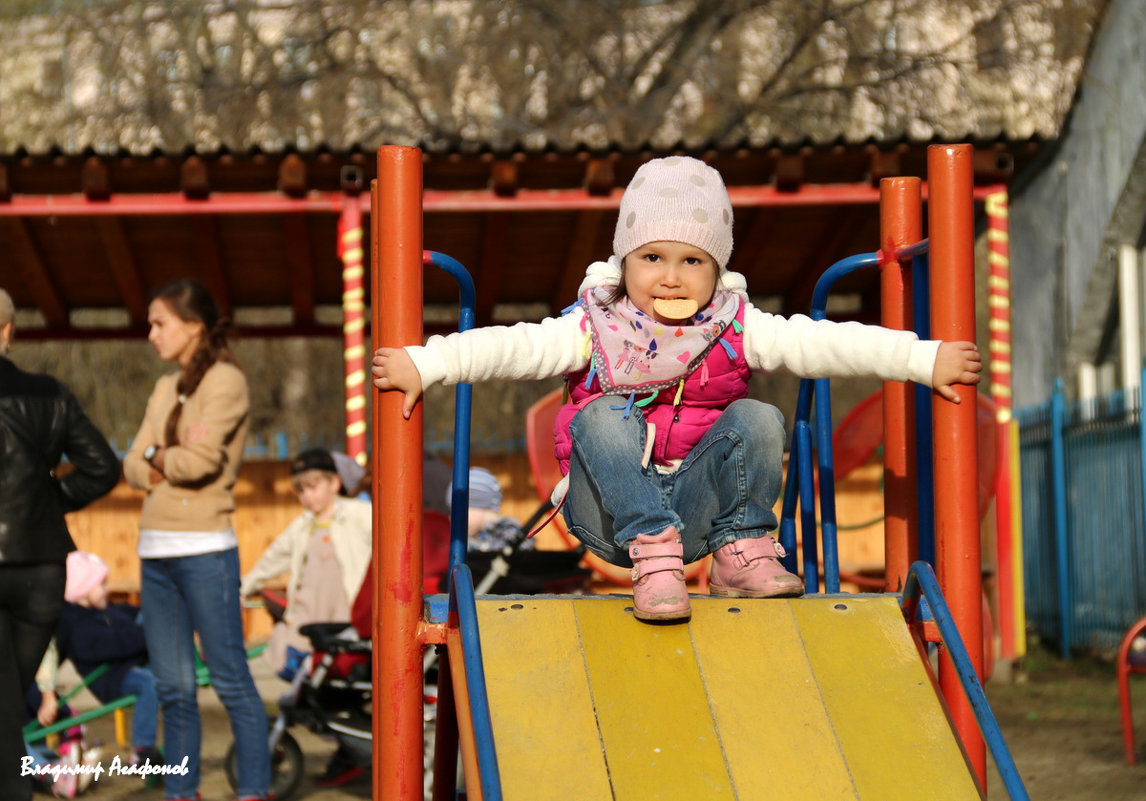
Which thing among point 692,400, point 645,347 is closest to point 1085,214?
point 692,400

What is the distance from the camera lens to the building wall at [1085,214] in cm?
1076

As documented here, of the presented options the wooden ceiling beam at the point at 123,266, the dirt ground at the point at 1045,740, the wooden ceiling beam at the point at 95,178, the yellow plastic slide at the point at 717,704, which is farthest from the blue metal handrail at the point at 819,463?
the wooden ceiling beam at the point at 123,266

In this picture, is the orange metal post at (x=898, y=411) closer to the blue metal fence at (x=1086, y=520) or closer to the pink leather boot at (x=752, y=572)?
the pink leather boot at (x=752, y=572)

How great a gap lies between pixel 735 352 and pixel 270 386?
19.8 m

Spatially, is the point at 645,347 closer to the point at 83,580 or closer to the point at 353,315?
the point at 83,580

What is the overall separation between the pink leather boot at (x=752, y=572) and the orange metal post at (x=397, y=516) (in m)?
0.66

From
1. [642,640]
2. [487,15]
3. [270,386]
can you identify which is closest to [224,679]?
[642,640]

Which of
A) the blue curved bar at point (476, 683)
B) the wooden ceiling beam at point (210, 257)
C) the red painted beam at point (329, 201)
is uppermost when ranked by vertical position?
the red painted beam at point (329, 201)

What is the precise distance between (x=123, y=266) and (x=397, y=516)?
25.9 feet

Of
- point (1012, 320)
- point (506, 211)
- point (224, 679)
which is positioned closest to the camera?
point (224, 679)

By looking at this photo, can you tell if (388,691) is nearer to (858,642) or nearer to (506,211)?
(858,642)

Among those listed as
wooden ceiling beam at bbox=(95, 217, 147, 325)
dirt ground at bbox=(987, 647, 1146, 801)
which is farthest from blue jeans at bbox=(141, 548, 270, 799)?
wooden ceiling beam at bbox=(95, 217, 147, 325)

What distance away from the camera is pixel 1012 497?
8.49 meters

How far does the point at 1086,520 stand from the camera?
369 inches
